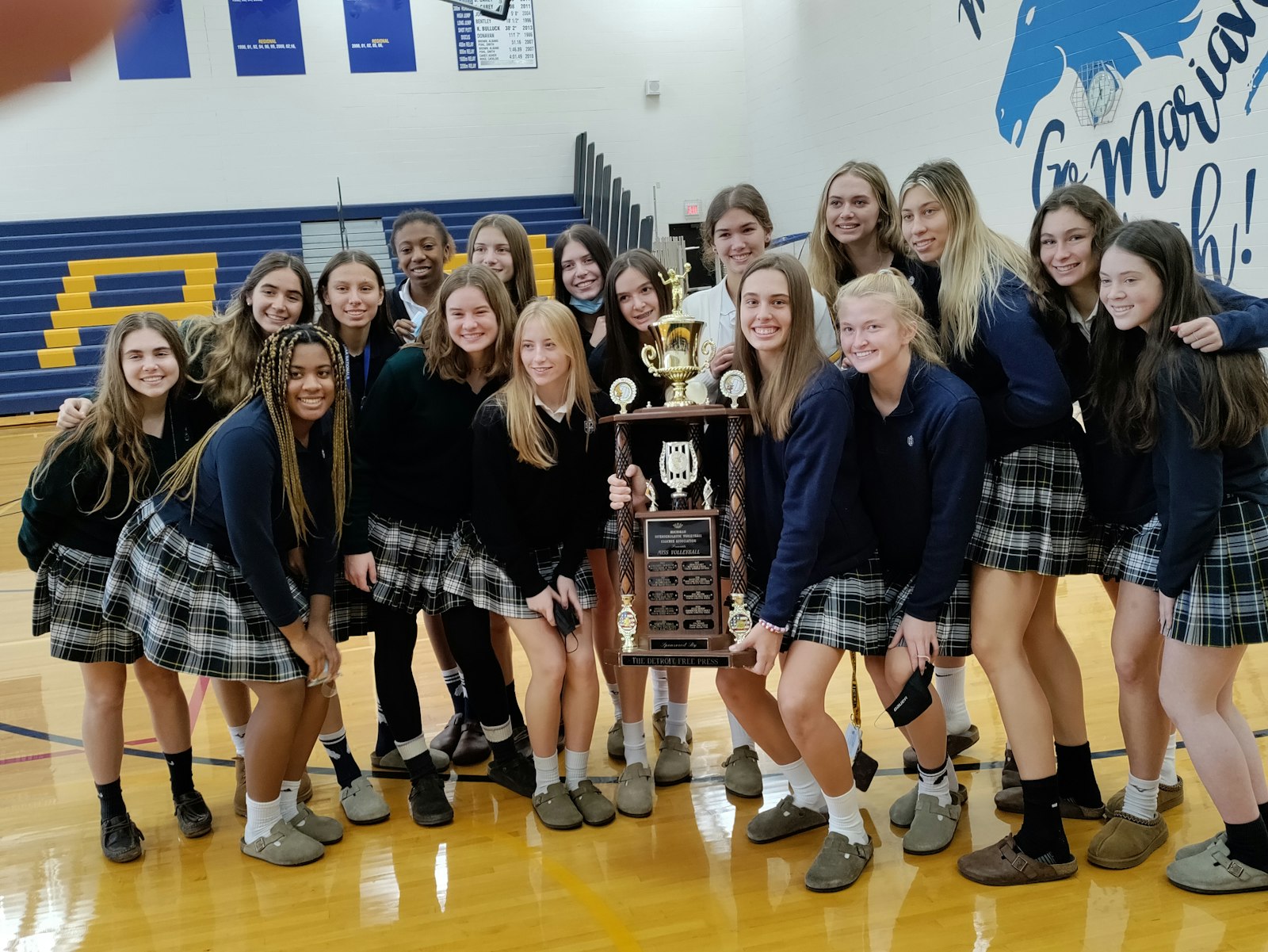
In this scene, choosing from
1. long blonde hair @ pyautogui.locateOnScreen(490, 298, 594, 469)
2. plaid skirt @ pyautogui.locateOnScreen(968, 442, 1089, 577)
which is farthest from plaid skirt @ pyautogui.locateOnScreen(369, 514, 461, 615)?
plaid skirt @ pyautogui.locateOnScreen(968, 442, 1089, 577)

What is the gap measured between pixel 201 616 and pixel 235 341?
0.83 meters

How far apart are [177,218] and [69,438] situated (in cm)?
1050

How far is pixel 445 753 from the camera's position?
3.31 m

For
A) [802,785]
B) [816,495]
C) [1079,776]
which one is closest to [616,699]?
[802,785]

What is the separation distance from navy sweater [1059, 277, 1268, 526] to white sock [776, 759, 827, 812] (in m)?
0.99

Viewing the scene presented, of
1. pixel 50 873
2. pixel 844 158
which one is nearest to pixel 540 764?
pixel 50 873

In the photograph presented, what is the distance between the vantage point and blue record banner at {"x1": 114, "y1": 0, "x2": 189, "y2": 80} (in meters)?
11.6

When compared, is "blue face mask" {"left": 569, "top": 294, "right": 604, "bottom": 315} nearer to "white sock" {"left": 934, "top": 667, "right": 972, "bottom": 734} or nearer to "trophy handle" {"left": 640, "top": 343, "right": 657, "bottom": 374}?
"trophy handle" {"left": 640, "top": 343, "right": 657, "bottom": 374}

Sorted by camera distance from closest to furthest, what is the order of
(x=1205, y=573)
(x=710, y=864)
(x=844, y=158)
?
(x=1205, y=573)
(x=710, y=864)
(x=844, y=158)

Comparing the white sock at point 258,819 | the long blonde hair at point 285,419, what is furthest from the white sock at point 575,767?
the long blonde hair at point 285,419

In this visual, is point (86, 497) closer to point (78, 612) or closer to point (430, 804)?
point (78, 612)

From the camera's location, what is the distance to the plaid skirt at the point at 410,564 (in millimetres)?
2906

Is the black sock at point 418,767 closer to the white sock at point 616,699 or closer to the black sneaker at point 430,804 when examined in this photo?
the black sneaker at point 430,804

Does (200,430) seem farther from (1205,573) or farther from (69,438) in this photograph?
(1205,573)
